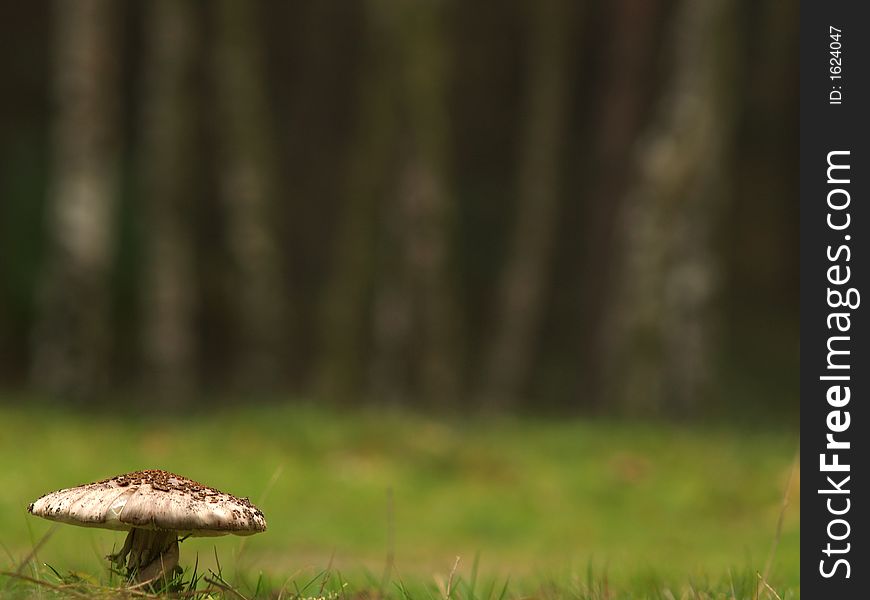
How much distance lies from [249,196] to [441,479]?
655cm

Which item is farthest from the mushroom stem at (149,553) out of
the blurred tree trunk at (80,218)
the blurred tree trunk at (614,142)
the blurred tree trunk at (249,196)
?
the blurred tree trunk at (614,142)

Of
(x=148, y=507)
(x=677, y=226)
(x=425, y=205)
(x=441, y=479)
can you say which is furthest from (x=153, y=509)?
(x=677, y=226)

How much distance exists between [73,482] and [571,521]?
4.75 meters

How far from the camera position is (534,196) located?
20.7m

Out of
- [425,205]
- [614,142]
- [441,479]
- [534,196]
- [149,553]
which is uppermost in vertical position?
[614,142]

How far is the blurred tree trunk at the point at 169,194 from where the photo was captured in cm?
1662

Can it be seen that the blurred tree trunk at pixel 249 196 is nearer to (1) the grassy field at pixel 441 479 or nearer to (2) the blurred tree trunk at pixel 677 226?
(1) the grassy field at pixel 441 479

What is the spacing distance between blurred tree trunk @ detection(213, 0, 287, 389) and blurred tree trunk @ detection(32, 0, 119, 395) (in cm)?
221

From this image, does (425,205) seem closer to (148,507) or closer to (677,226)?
(677,226)

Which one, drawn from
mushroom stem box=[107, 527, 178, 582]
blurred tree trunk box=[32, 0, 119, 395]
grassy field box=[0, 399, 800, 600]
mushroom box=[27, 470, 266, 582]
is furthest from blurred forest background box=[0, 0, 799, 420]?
mushroom box=[27, 470, 266, 582]

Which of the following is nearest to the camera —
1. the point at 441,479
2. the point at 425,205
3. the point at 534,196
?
the point at 441,479

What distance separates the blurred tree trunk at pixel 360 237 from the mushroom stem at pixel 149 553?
12.5 m

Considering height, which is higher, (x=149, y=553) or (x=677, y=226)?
(x=677, y=226)

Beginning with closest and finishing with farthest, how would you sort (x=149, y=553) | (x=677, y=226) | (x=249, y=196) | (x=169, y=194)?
(x=149, y=553), (x=169, y=194), (x=677, y=226), (x=249, y=196)
